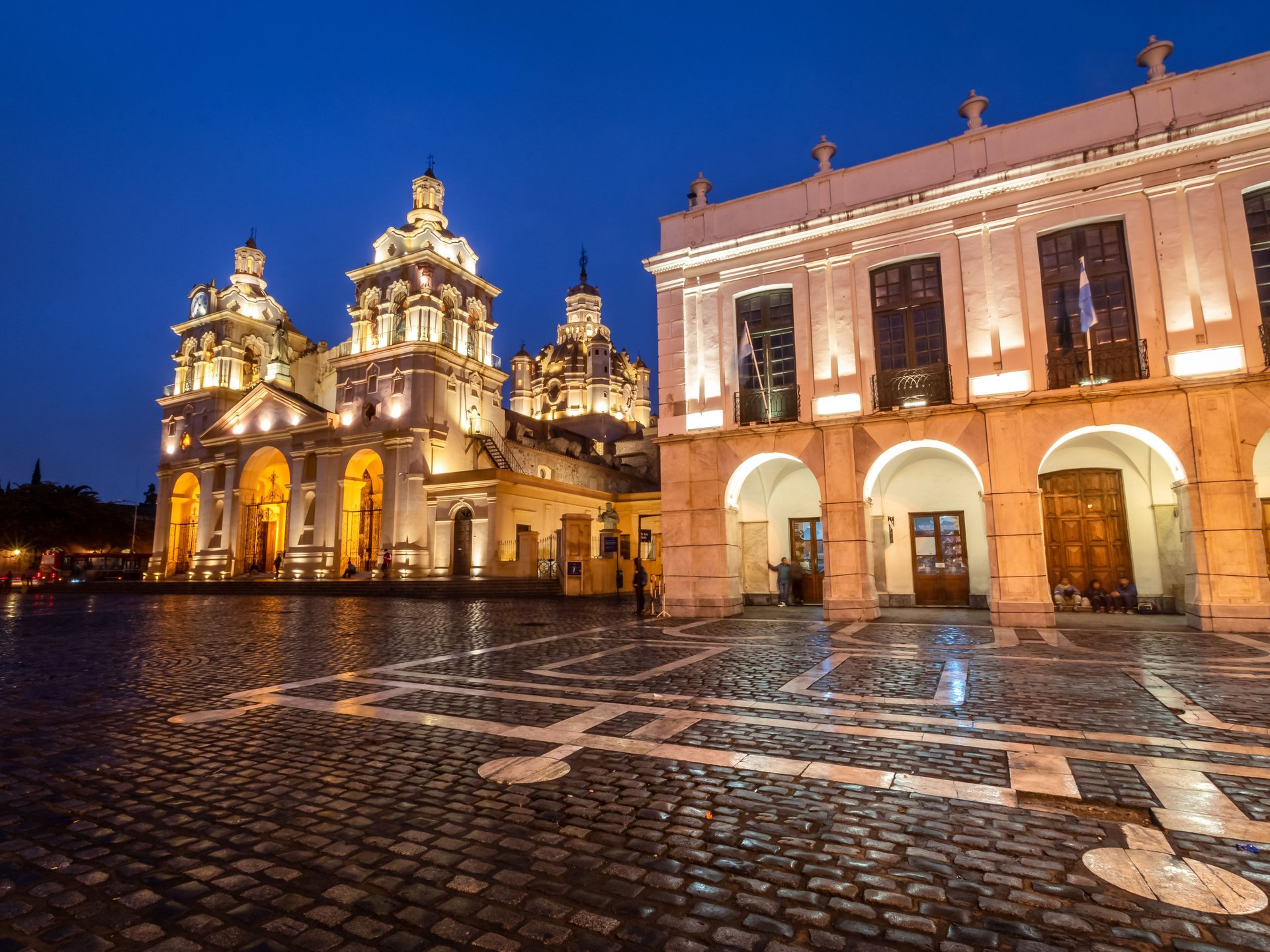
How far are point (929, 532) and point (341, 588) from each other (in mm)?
26984

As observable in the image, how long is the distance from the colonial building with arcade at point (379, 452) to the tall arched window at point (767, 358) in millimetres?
17031

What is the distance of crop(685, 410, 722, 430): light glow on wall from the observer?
17.5 metres

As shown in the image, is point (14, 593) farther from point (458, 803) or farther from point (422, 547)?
point (458, 803)

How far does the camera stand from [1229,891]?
288 centimetres

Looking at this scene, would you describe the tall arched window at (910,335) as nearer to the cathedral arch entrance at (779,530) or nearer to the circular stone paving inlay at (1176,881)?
the cathedral arch entrance at (779,530)

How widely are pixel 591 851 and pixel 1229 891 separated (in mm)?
2912

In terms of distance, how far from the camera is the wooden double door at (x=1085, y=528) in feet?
53.0

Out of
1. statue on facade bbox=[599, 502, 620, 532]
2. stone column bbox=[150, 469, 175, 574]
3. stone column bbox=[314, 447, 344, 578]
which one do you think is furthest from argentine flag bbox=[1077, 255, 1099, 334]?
stone column bbox=[150, 469, 175, 574]

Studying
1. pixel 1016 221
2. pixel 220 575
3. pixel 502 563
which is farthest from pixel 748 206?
pixel 220 575

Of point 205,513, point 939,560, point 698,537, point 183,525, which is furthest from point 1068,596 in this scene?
point 183,525

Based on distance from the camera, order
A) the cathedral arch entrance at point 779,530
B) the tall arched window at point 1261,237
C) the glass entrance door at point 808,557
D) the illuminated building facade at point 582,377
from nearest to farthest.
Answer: the tall arched window at point 1261,237, the glass entrance door at point 808,557, the cathedral arch entrance at point 779,530, the illuminated building facade at point 582,377

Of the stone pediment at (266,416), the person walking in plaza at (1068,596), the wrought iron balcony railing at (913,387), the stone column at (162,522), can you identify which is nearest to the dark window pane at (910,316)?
the wrought iron balcony railing at (913,387)

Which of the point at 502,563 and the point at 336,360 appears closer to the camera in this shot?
the point at 502,563

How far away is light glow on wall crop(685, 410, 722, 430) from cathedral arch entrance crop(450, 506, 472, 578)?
65.2ft
